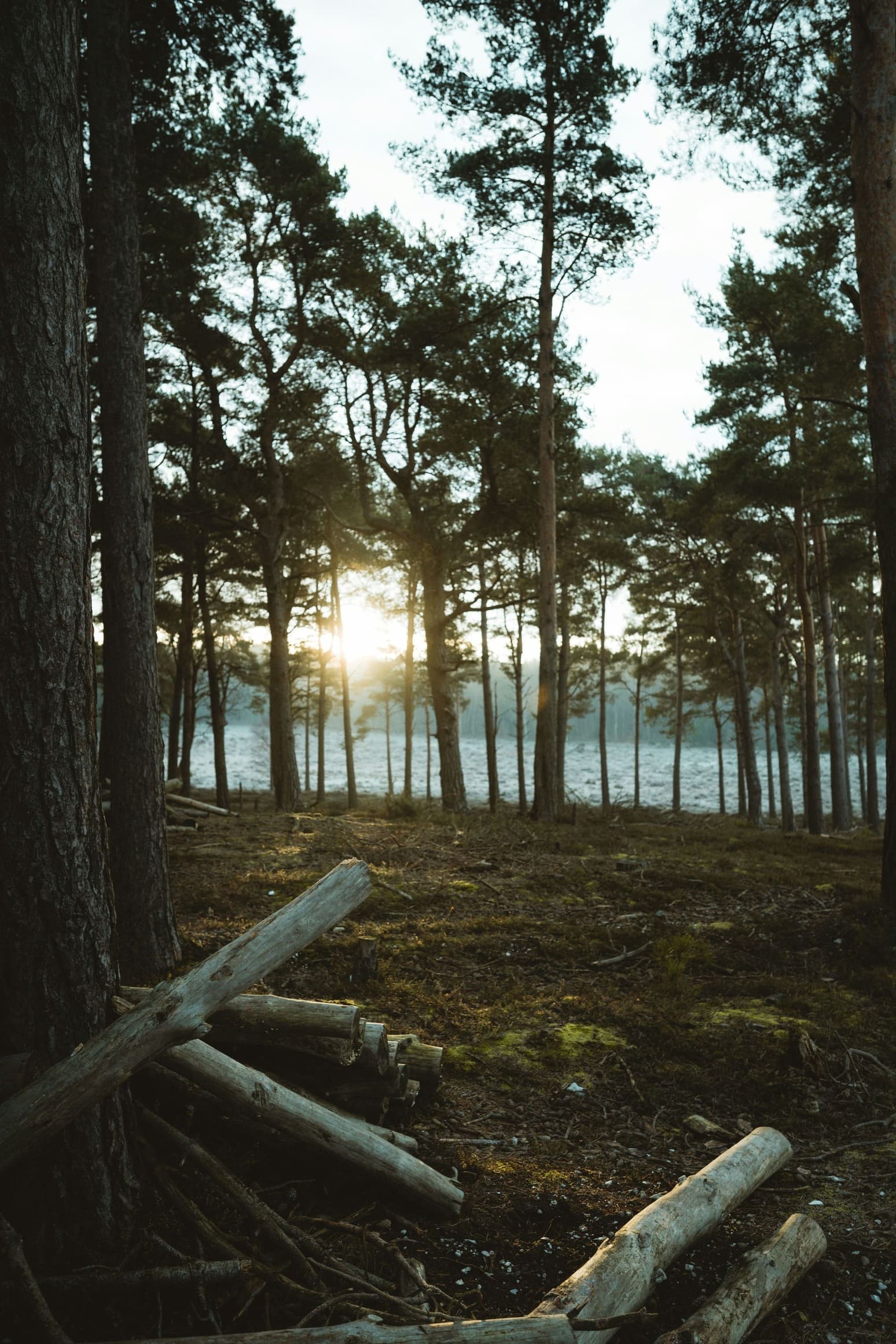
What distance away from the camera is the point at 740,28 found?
9141mm

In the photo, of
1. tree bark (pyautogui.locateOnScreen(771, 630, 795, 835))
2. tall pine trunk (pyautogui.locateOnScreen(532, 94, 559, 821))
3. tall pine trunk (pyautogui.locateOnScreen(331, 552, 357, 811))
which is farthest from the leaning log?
tree bark (pyautogui.locateOnScreen(771, 630, 795, 835))

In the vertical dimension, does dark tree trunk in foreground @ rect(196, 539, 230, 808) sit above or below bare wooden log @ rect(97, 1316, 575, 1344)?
above

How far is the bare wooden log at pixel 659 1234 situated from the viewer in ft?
9.04

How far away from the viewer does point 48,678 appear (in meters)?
3.00

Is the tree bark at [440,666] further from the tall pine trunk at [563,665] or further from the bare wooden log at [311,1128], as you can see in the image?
the bare wooden log at [311,1128]

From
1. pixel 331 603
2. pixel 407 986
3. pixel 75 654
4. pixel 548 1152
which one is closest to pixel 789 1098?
pixel 548 1152

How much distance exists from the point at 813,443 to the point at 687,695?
2037 centimetres

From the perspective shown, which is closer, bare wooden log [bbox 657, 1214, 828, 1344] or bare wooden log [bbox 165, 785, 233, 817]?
bare wooden log [bbox 657, 1214, 828, 1344]

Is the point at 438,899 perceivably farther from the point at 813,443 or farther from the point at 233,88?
the point at 813,443

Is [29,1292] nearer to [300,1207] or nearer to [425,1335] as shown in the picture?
[300,1207]

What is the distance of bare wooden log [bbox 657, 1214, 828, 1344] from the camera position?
2660 millimetres

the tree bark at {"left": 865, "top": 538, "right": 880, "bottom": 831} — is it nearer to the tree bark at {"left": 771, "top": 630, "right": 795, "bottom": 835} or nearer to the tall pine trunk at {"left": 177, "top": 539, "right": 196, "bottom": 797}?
the tree bark at {"left": 771, "top": 630, "right": 795, "bottom": 835}

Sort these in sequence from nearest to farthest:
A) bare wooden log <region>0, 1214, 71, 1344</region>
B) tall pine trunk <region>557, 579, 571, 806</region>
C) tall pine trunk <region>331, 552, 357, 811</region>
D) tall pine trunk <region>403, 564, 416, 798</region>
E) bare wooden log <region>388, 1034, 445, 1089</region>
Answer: bare wooden log <region>0, 1214, 71, 1344</region> < bare wooden log <region>388, 1034, 445, 1089</region> < tall pine trunk <region>331, 552, 357, 811</region> < tall pine trunk <region>557, 579, 571, 806</region> < tall pine trunk <region>403, 564, 416, 798</region>

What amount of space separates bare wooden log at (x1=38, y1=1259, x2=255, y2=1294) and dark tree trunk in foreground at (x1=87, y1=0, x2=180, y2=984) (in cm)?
280
